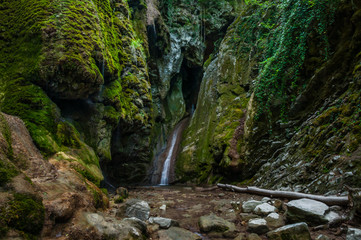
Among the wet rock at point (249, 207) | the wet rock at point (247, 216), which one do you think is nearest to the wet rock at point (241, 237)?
the wet rock at point (247, 216)

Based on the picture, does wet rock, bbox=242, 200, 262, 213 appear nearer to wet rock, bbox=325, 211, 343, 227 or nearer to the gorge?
the gorge

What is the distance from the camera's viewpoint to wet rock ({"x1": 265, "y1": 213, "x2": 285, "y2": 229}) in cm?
344

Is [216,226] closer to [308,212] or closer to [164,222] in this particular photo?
[164,222]

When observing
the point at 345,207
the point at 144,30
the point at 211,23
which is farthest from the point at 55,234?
the point at 211,23

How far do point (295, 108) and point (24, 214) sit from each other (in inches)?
289

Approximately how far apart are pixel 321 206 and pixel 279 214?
824mm

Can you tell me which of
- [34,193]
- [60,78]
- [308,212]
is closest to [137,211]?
[34,193]

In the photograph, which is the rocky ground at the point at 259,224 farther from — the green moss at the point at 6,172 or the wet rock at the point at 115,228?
the green moss at the point at 6,172

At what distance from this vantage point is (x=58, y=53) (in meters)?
5.97

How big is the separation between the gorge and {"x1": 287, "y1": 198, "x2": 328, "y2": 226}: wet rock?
2.13 ft

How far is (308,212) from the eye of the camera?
320cm

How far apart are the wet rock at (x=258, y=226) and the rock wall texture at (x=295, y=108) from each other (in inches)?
62.9

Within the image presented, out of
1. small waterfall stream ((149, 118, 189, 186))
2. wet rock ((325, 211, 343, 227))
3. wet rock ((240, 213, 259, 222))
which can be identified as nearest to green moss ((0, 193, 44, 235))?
wet rock ((240, 213, 259, 222))

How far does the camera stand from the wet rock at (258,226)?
337 centimetres
